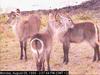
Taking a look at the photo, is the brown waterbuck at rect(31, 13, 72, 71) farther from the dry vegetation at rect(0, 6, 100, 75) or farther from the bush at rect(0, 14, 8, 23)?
the bush at rect(0, 14, 8, 23)

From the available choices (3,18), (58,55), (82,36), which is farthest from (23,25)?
(82,36)

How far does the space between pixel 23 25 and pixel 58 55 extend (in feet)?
1.30

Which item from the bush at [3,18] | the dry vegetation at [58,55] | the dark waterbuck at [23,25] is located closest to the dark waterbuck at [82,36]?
the dry vegetation at [58,55]

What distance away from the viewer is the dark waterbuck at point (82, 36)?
7.75 feet

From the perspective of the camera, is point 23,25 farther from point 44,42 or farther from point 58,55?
point 58,55

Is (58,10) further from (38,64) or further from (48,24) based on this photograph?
(38,64)

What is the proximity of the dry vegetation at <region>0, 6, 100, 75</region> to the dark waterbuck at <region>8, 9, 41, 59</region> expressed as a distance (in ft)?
0.14

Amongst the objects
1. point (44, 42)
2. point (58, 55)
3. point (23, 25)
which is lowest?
point (58, 55)

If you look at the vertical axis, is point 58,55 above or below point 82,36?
below

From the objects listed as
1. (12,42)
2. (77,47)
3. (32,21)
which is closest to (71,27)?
(77,47)

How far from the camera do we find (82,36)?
2.38 m

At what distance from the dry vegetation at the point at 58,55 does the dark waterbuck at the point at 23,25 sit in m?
0.04

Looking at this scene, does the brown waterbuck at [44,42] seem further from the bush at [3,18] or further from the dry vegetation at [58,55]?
the bush at [3,18]

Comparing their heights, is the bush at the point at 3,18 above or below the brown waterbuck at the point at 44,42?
above
